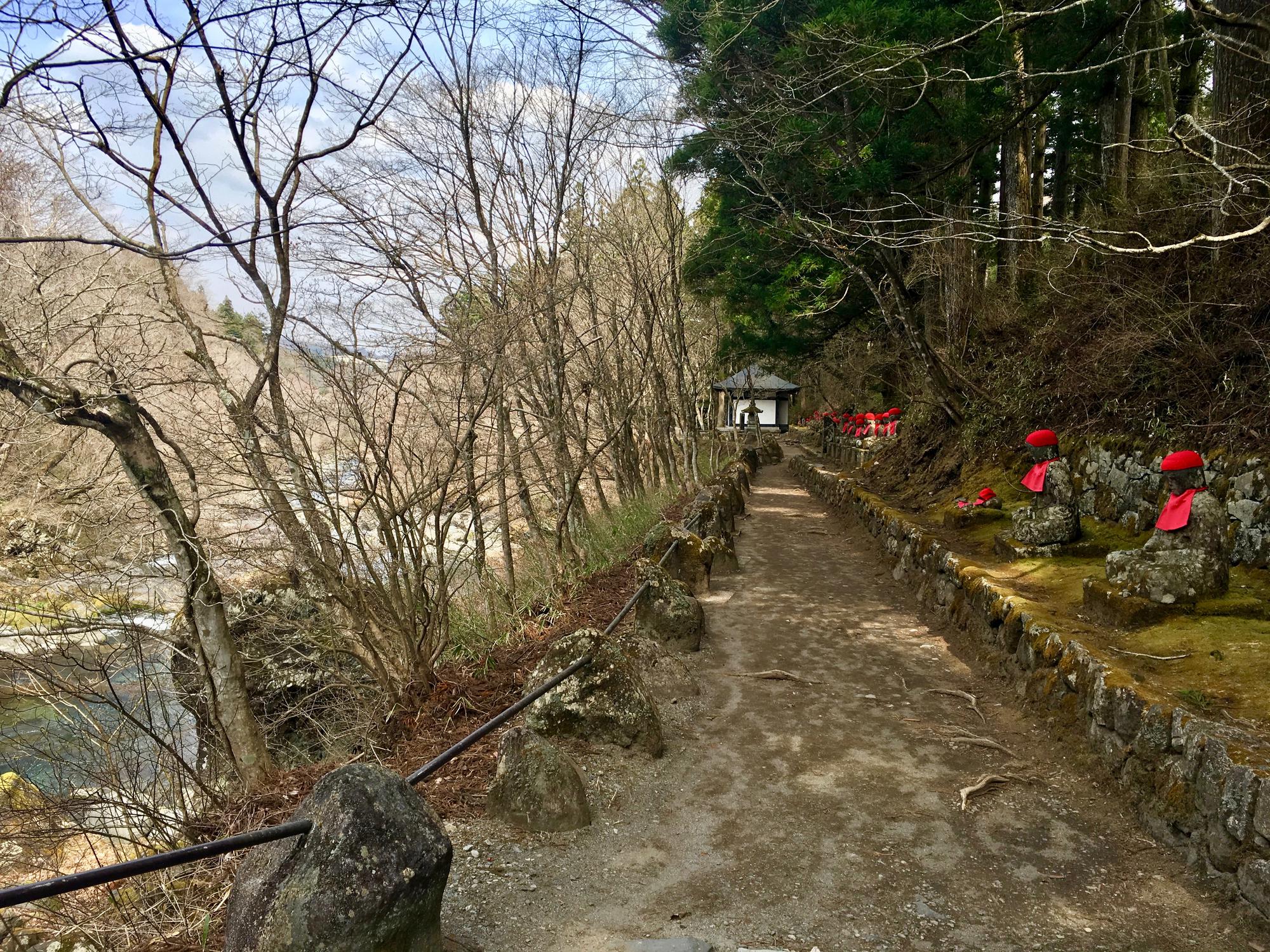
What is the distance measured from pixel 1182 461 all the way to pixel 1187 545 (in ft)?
1.81

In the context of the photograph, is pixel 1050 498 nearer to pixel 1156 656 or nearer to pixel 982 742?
pixel 1156 656

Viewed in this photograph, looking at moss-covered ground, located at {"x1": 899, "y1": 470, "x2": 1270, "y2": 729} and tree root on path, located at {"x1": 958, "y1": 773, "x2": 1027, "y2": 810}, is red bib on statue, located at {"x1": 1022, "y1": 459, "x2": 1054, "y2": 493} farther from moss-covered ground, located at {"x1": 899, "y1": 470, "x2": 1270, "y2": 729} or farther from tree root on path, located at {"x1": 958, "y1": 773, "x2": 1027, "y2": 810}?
tree root on path, located at {"x1": 958, "y1": 773, "x2": 1027, "y2": 810}

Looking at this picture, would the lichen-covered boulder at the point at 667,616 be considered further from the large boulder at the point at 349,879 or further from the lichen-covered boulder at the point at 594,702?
the large boulder at the point at 349,879

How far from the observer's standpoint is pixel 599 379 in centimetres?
1090

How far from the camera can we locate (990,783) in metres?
4.12

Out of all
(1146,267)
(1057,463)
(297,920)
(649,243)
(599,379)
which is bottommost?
(297,920)

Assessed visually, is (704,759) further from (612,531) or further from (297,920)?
(612,531)

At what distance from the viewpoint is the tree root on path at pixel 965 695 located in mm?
5094

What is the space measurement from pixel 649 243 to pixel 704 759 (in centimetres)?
1028

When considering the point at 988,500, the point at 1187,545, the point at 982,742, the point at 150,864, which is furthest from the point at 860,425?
→ the point at 150,864

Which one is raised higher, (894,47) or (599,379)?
(894,47)

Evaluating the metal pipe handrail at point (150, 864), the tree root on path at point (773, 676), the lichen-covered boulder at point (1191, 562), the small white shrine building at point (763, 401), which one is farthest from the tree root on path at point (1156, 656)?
the small white shrine building at point (763, 401)

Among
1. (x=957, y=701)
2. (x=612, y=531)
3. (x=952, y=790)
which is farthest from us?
(x=612, y=531)

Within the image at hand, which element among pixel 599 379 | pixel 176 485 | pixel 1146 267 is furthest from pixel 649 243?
pixel 176 485
